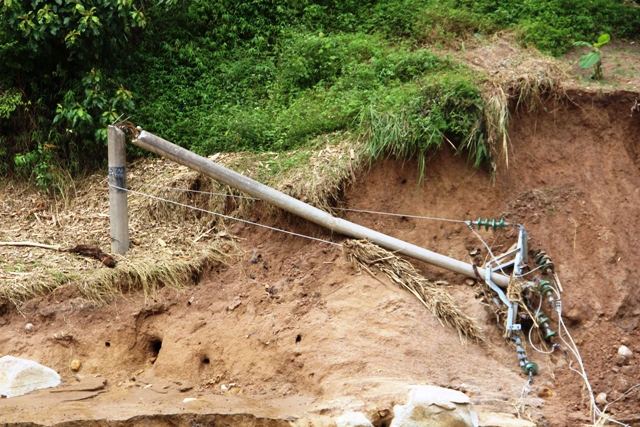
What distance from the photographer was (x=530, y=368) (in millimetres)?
6766

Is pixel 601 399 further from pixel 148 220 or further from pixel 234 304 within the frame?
pixel 148 220

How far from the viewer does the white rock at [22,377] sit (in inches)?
257

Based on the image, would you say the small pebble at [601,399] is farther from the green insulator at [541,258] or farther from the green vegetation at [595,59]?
the green vegetation at [595,59]

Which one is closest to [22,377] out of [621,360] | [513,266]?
[513,266]

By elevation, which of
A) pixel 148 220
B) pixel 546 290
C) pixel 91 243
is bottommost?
pixel 546 290

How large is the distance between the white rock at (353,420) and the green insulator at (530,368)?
155cm

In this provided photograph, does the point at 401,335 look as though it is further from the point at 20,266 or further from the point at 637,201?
the point at 20,266

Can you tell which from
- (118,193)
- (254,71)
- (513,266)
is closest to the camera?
(513,266)

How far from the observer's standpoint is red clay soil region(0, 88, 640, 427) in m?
6.33

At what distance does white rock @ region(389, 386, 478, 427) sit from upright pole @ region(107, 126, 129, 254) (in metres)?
2.96

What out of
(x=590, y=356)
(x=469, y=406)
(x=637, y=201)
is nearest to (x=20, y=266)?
(x=469, y=406)

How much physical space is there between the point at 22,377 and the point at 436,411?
3019 millimetres

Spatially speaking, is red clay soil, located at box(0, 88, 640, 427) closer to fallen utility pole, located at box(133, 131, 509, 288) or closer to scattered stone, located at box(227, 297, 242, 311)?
scattered stone, located at box(227, 297, 242, 311)

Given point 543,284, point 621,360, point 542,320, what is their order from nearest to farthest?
point 621,360 → point 542,320 → point 543,284
